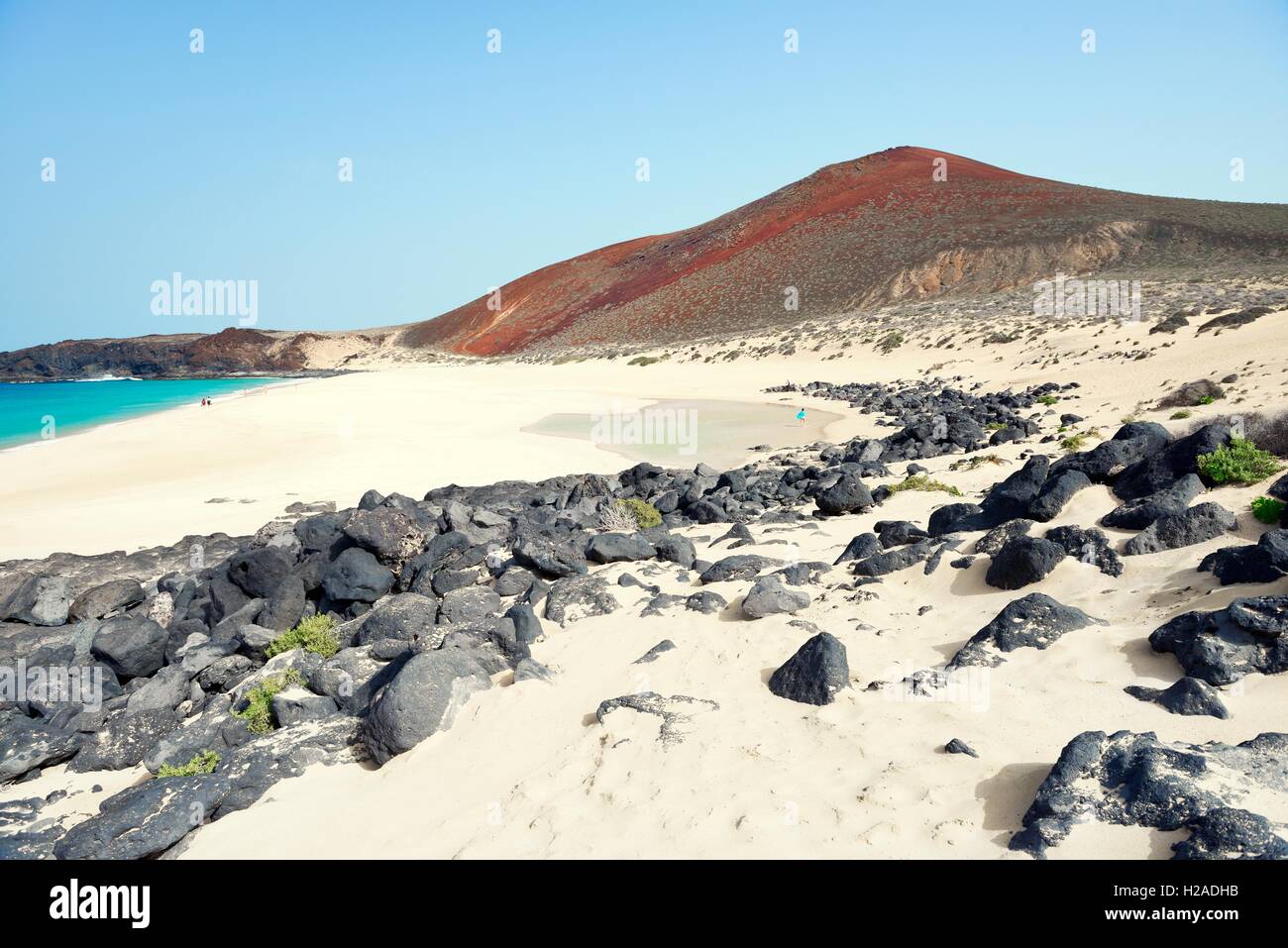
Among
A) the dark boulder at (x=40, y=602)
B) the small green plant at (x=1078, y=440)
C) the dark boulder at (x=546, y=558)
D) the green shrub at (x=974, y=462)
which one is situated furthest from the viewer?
the small green plant at (x=1078, y=440)

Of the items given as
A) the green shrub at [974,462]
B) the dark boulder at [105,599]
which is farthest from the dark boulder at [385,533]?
the green shrub at [974,462]

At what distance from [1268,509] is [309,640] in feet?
28.4

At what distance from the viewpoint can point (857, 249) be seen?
6681 centimetres

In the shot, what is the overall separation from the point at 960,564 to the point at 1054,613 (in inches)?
57.6

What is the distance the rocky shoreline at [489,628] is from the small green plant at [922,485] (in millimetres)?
73

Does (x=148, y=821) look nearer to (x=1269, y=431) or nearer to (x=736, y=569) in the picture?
(x=736, y=569)

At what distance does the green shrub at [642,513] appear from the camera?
37.4ft

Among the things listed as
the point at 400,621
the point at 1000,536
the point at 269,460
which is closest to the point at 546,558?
the point at 400,621

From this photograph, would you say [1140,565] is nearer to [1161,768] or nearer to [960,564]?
[960,564]

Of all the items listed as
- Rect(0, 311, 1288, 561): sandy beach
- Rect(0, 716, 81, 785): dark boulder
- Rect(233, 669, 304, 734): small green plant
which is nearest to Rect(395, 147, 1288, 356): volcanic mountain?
Rect(0, 311, 1288, 561): sandy beach

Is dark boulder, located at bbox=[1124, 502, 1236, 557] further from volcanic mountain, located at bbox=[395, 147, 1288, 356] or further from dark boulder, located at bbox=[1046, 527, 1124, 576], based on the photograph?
volcanic mountain, located at bbox=[395, 147, 1288, 356]
